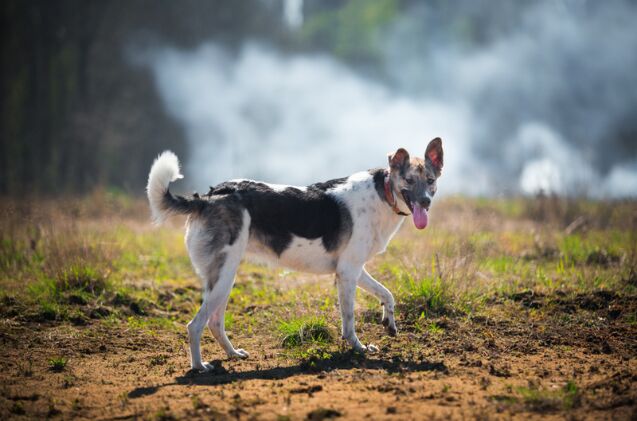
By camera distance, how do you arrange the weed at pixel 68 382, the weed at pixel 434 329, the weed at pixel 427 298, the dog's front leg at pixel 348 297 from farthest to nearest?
the weed at pixel 427 298, the weed at pixel 434 329, the dog's front leg at pixel 348 297, the weed at pixel 68 382

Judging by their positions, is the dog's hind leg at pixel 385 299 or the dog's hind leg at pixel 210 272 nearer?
the dog's hind leg at pixel 210 272

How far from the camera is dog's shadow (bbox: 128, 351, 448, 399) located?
5.71m

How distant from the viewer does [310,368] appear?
19.6 ft

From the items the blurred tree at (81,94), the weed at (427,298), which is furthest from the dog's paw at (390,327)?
the blurred tree at (81,94)

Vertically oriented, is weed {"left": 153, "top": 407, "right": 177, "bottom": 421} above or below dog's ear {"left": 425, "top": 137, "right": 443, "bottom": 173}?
below

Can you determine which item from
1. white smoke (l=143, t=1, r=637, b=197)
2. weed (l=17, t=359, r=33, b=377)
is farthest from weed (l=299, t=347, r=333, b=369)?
white smoke (l=143, t=1, r=637, b=197)

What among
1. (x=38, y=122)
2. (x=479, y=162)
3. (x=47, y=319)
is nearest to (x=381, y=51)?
(x=479, y=162)

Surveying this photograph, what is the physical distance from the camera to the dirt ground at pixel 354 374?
475cm

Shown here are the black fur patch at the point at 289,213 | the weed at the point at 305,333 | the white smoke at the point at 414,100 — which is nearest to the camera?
the black fur patch at the point at 289,213

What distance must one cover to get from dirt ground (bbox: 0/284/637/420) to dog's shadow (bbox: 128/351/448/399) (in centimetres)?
2

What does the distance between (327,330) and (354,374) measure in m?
1.36

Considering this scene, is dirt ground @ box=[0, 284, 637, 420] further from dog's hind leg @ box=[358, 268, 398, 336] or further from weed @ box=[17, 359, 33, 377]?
dog's hind leg @ box=[358, 268, 398, 336]

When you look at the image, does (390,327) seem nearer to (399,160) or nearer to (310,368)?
(310,368)

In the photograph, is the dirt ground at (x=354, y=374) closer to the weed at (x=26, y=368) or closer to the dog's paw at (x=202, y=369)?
the weed at (x=26, y=368)
